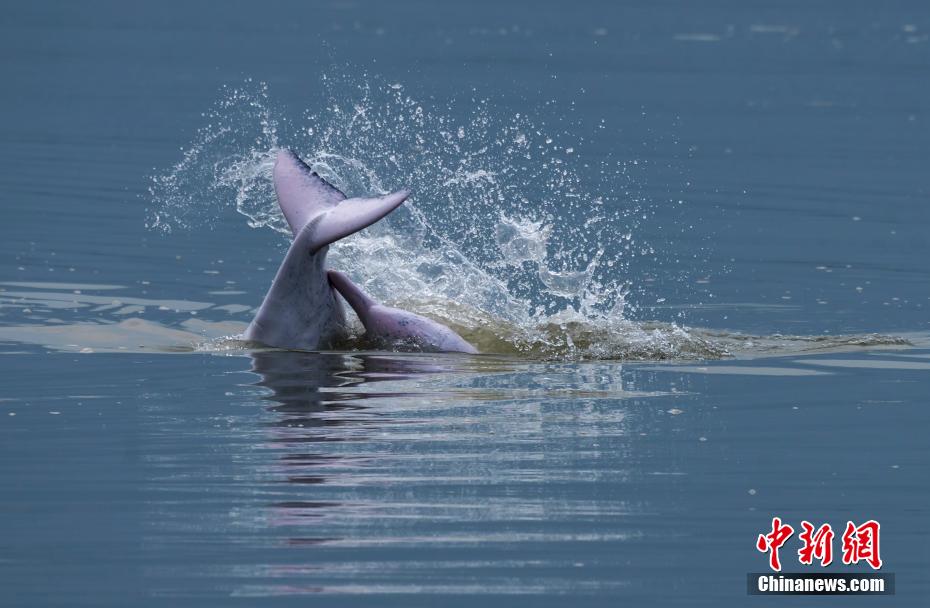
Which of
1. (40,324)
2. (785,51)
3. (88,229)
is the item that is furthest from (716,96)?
(40,324)

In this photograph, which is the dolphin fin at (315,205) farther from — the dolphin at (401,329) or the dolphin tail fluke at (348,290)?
the dolphin at (401,329)

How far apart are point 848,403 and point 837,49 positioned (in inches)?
1785

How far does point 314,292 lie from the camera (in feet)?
58.5

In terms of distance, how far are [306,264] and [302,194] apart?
63 cm

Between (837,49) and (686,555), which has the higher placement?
(837,49)

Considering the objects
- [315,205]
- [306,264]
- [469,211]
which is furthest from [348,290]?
[469,211]

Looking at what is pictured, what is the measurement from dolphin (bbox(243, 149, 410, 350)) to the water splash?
1.61m

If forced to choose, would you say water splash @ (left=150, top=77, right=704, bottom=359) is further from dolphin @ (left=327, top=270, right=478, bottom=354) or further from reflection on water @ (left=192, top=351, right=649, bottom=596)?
reflection on water @ (left=192, top=351, right=649, bottom=596)

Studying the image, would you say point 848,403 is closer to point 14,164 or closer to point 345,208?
point 345,208

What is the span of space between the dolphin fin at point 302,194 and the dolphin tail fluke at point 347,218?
6.2 inches

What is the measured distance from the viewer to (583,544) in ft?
39.2

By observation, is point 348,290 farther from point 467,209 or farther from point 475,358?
point 467,209

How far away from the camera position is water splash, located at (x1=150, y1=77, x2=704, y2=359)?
19234 millimetres

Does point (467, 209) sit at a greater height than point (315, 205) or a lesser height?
greater
